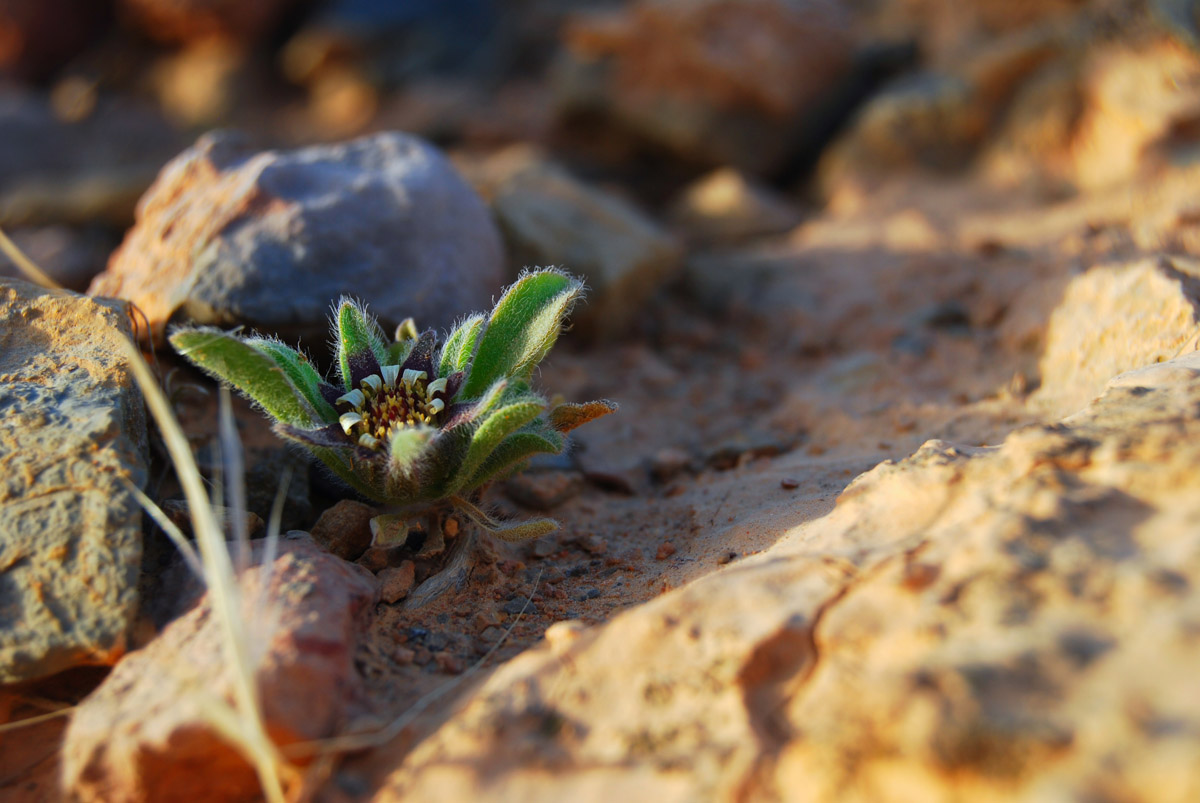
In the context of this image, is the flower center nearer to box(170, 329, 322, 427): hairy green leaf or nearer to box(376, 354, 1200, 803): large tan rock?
box(170, 329, 322, 427): hairy green leaf

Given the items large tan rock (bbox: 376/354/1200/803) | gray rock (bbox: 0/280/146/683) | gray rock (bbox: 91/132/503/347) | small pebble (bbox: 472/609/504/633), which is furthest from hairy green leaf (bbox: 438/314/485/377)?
large tan rock (bbox: 376/354/1200/803)

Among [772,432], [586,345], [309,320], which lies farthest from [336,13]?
[772,432]

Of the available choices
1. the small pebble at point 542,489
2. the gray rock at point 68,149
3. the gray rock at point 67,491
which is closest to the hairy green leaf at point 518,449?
the small pebble at point 542,489

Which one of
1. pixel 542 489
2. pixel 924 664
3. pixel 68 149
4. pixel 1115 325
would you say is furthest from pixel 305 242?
pixel 68 149

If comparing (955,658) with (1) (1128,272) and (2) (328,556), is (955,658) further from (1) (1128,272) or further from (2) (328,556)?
(1) (1128,272)

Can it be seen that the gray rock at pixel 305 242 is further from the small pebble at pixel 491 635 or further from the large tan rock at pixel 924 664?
the large tan rock at pixel 924 664

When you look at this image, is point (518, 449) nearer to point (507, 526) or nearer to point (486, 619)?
point (507, 526)

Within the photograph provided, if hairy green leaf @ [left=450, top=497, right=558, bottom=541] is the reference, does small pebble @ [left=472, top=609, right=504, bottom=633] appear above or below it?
below
